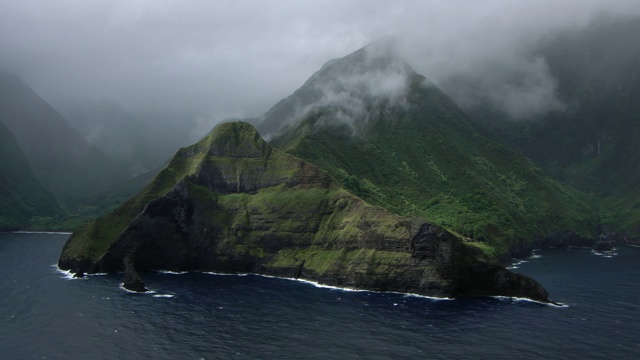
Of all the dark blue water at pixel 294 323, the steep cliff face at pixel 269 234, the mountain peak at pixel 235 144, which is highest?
the mountain peak at pixel 235 144

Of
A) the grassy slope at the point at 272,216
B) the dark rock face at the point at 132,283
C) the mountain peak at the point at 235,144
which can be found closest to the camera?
the dark rock face at the point at 132,283

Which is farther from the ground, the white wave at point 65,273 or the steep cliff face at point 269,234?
the steep cliff face at point 269,234

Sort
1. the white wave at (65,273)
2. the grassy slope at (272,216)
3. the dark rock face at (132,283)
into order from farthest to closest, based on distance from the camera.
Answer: the white wave at (65,273) → the grassy slope at (272,216) → the dark rock face at (132,283)

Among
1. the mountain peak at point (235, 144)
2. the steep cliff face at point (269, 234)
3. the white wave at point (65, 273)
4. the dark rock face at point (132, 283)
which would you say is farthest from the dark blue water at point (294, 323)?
the mountain peak at point (235, 144)

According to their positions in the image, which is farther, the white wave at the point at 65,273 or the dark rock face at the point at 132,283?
the white wave at the point at 65,273

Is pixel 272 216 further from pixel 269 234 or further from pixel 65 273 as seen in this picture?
pixel 65 273

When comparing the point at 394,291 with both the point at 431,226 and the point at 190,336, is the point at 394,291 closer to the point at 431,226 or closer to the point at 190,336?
the point at 431,226

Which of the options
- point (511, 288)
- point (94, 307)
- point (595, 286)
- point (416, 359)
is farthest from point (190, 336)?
point (595, 286)

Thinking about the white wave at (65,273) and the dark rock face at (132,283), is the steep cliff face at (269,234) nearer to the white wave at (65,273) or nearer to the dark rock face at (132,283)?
the white wave at (65,273)
